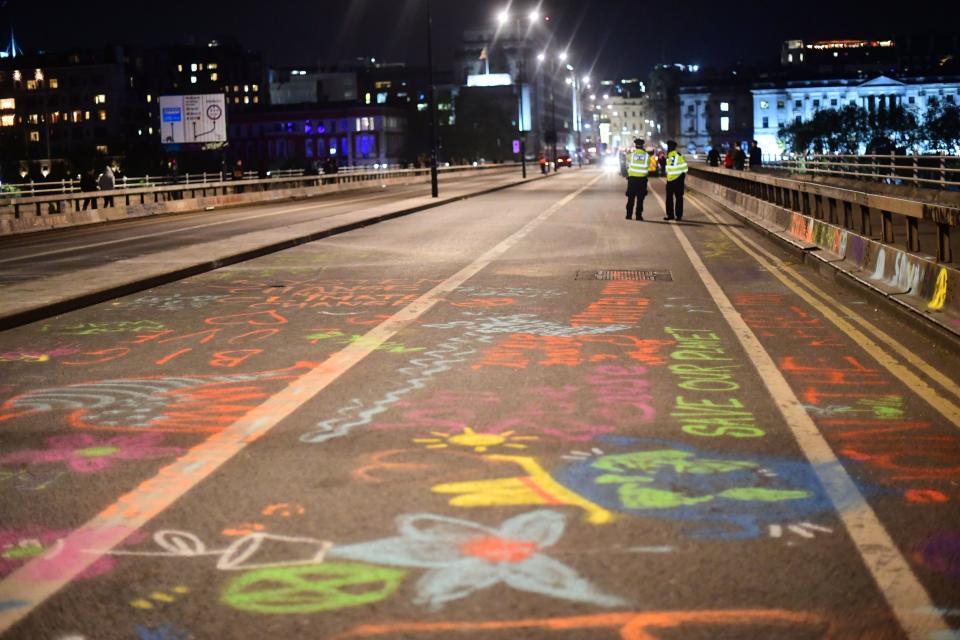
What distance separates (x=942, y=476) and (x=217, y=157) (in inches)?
7064

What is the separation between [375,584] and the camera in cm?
438

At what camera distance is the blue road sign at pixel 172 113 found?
243 feet

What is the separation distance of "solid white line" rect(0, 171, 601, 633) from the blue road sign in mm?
67237

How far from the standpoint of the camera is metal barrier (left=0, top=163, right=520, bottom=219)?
41.2 meters

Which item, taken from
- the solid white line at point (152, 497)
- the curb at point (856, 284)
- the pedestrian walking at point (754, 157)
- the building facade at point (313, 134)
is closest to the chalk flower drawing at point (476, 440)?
the solid white line at point (152, 497)

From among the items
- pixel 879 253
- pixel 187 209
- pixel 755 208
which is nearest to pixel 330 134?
pixel 187 209

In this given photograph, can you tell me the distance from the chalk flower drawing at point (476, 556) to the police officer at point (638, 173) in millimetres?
21870

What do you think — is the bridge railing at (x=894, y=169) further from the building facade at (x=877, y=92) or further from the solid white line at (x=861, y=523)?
the building facade at (x=877, y=92)

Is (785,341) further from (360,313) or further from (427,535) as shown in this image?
(427,535)

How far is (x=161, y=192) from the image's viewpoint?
2333 inches

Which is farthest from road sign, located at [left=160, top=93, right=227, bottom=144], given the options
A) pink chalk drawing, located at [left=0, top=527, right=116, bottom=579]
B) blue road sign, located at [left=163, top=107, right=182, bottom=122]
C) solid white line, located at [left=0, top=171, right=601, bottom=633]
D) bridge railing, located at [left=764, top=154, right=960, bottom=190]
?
pink chalk drawing, located at [left=0, top=527, right=116, bottom=579]

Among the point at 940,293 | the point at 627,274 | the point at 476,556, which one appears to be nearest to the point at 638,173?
the point at 627,274

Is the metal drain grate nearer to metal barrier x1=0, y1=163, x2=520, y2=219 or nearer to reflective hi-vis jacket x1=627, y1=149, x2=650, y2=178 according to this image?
reflective hi-vis jacket x1=627, y1=149, x2=650, y2=178

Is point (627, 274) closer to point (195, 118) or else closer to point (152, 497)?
point (152, 497)
